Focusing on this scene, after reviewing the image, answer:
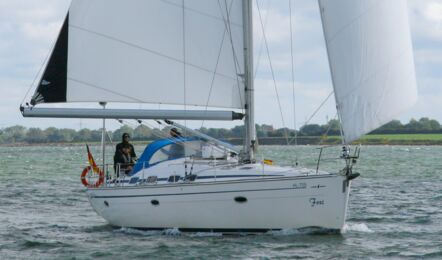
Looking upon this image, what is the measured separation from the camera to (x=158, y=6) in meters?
23.5

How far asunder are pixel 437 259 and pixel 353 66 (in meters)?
4.55

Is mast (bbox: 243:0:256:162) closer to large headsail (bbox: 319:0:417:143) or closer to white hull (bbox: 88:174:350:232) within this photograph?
white hull (bbox: 88:174:350:232)

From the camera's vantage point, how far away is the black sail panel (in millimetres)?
22969

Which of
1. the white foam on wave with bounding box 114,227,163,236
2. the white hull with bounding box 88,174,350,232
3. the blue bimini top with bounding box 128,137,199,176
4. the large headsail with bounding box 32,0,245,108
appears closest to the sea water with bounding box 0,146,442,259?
the white foam on wave with bounding box 114,227,163,236

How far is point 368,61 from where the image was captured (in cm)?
1988

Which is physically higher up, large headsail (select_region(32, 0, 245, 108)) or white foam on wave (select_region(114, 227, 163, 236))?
large headsail (select_region(32, 0, 245, 108))

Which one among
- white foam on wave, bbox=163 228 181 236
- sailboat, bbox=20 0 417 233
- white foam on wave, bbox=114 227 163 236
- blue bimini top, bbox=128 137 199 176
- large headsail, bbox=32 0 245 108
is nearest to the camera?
sailboat, bbox=20 0 417 233

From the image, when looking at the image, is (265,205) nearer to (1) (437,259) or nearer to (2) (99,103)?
(1) (437,259)

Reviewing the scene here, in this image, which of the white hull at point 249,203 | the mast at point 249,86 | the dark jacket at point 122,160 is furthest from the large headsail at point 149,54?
the white hull at point 249,203

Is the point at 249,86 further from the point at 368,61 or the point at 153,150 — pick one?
the point at 368,61

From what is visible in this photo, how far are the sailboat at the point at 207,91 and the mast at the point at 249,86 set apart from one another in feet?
0.08

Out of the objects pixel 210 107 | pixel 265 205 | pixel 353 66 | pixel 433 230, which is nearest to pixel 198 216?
pixel 265 205

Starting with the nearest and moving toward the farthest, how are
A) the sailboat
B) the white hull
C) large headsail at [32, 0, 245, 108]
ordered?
the sailboat
the white hull
large headsail at [32, 0, 245, 108]

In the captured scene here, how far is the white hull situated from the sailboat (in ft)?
0.09
